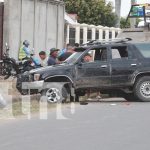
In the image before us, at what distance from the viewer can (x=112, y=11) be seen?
62.4 m

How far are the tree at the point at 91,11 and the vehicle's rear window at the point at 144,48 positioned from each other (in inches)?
1612

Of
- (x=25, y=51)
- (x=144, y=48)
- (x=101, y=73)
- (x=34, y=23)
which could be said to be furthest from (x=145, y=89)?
(x=34, y=23)

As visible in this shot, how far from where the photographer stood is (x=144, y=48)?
16406 millimetres

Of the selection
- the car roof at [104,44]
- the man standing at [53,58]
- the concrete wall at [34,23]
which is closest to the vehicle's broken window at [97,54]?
the car roof at [104,44]

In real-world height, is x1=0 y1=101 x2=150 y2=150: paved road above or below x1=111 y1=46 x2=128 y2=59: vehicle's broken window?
below

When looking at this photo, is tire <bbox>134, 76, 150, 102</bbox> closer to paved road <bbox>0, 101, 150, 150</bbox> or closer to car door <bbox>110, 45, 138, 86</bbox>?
car door <bbox>110, 45, 138, 86</bbox>

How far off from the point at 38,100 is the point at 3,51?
27.8 feet

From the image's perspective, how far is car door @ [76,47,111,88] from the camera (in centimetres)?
1586

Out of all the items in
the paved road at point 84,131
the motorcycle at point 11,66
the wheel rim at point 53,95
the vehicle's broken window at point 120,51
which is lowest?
the paved road at point 84,131

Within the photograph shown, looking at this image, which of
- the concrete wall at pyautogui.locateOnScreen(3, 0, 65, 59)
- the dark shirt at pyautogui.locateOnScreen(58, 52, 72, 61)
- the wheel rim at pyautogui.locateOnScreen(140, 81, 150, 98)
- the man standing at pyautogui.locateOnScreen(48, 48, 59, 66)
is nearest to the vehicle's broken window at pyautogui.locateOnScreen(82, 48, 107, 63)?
the wheel rim at pyautogui.locateOnScreen(140, 81, 150, 98)

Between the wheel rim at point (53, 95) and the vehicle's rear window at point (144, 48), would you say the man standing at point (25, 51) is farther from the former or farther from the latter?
the vehicle's rear window at point (144, 48)

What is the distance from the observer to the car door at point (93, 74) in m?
15.9

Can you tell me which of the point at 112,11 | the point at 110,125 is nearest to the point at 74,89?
the point at 110,125

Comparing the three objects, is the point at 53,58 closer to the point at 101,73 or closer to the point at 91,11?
the point at 101,73
